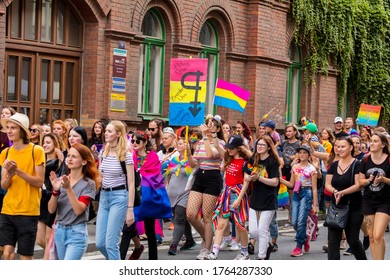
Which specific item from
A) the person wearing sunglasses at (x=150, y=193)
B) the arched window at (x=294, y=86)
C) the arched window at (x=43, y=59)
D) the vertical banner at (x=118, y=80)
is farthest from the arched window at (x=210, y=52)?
the person wearing sunglasses at (x=150, y=193)

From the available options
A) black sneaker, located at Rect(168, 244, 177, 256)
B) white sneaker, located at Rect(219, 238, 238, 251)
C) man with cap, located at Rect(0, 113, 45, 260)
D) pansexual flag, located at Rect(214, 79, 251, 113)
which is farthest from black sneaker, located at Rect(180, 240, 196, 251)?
man with cap, located at Rect(0, 113, 45, 260)

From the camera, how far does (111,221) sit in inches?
413

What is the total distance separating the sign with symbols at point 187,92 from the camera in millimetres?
14594

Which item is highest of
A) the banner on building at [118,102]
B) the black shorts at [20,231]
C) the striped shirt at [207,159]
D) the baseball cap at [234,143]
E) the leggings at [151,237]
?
the banner on building at [118,102]

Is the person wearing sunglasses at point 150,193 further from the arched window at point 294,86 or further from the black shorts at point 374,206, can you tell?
the arched window at point 294,86

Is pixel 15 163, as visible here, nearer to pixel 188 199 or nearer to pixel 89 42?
pixel 188 199

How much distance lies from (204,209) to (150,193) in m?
1.11

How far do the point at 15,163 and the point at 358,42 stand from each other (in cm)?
2107

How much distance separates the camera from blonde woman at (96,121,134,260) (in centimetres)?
1048

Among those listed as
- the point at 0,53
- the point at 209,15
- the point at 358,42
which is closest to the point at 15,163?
the point at 0,53

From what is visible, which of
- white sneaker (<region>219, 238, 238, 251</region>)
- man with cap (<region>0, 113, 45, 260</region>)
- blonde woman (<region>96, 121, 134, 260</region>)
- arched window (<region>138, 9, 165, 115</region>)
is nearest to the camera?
man with cap (<region>0, 113, 45, 260</region>)

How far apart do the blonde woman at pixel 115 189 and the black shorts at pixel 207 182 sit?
2791 mm

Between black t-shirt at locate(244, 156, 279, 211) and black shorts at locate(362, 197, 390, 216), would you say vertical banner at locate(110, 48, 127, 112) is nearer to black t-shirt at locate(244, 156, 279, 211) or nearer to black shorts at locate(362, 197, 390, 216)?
black t-shirt at locate(244, 156, 279, 211)

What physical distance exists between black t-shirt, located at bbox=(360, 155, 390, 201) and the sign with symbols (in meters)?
3.40
